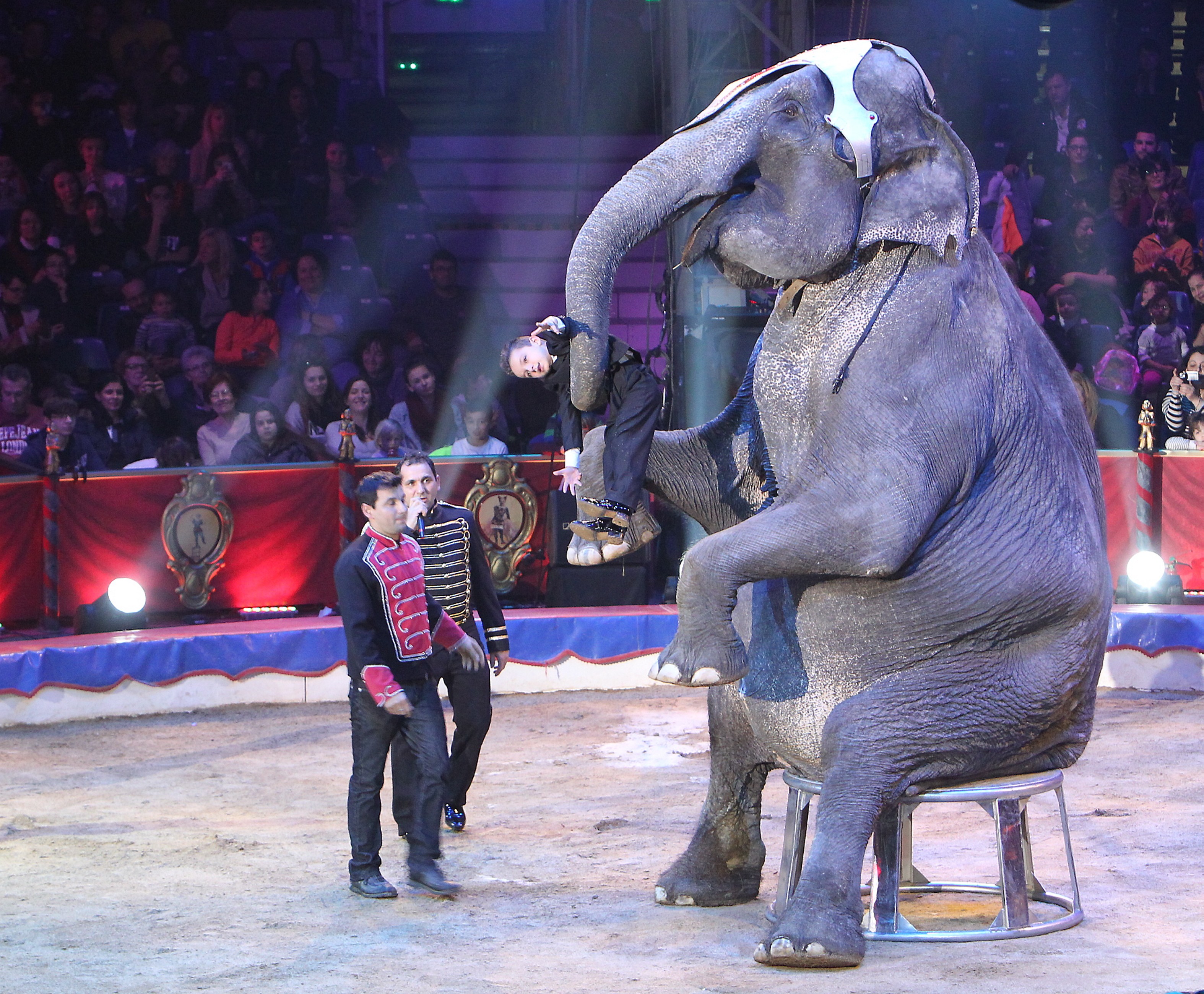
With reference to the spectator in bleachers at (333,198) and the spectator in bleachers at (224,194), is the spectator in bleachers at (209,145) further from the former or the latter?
the spectator in bleachers at (333,198)

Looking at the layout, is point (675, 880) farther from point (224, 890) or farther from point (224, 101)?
point (224, 101)

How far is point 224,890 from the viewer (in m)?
5.57

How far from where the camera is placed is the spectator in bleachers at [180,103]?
13.9 meters

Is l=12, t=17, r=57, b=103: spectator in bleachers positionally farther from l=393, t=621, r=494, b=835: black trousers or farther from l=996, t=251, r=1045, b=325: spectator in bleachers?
l=393, t=621, r=494, b=835: black trousers

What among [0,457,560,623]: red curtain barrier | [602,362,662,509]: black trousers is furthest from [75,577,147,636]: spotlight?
[602,362,662,509]: black trousers

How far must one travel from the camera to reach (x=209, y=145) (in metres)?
13.7

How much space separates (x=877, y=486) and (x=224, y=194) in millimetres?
10385

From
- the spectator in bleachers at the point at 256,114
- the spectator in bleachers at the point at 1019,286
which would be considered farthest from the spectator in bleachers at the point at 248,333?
the spectator in bleachers at the point at 1019,286

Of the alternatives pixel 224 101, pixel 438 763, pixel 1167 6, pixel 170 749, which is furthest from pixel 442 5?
pixel 438 763

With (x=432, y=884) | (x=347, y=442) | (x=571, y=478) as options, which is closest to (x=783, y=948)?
(x=571, y=478)

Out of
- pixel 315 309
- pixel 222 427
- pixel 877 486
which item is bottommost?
pixel 222 427

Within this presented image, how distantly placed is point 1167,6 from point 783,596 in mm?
13799

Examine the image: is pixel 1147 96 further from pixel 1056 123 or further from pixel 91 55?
pixel 91 55

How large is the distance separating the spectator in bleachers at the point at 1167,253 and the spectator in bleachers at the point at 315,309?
6.61 m
